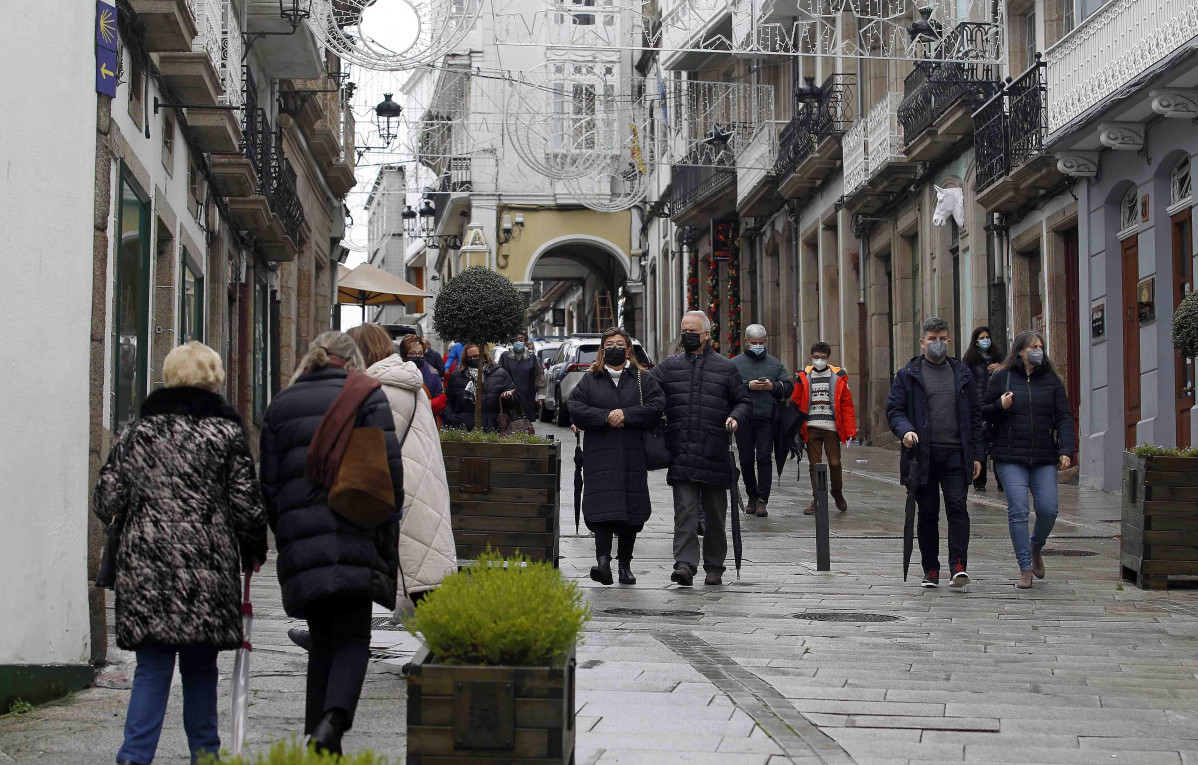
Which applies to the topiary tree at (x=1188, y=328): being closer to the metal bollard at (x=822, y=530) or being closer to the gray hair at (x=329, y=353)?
the metal bollard at (x=822, y=530)

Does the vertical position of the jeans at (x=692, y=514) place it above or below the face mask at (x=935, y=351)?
below

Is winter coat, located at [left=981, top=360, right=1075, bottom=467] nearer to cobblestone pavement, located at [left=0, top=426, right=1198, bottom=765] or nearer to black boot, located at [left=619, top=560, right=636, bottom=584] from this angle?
cobblestone pavement, located at [left=0, top=426, right=1198, bottom=765]

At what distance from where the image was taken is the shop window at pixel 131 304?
44.1ft

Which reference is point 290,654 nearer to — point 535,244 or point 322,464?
point 322,464

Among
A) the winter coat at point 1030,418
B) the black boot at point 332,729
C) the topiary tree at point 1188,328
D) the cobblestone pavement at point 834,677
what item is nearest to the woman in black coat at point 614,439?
the cobblestone pavement at point 834,677

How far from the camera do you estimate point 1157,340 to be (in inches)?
752

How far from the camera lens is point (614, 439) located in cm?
1130

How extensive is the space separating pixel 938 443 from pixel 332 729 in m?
6.48

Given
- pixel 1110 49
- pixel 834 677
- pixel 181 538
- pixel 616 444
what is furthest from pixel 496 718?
pixel 1110 49

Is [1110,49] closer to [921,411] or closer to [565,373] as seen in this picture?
[921,411]

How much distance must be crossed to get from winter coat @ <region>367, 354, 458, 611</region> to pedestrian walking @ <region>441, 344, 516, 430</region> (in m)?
11.2

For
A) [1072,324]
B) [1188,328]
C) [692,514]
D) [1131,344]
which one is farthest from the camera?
[1072,324]

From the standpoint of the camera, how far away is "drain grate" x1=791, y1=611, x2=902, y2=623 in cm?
992

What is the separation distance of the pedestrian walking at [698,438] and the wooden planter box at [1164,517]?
2610mm
